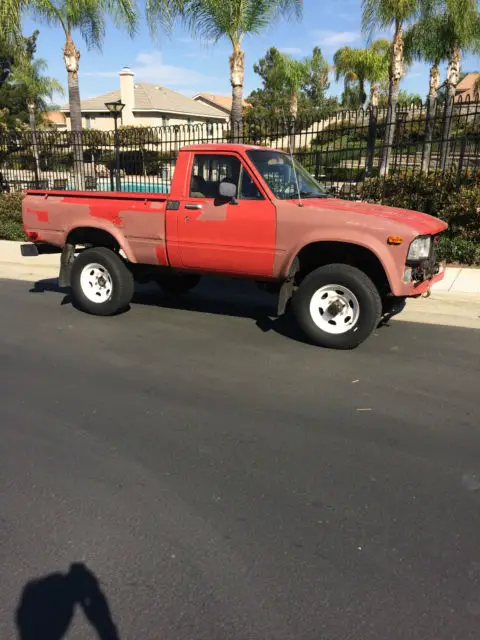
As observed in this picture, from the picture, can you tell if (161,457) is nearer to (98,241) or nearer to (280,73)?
(98,241)

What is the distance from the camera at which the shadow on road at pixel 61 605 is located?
84.7 inches

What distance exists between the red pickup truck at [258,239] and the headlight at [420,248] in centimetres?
1

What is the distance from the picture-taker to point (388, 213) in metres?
5.42

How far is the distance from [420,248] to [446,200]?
5240 millimetres

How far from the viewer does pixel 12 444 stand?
3.61m

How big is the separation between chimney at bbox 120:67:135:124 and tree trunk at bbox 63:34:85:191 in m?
30.2

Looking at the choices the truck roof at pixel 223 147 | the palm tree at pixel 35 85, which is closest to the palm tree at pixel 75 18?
the truck roof at pixel 223 147

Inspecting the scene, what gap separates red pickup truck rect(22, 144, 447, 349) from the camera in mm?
5258

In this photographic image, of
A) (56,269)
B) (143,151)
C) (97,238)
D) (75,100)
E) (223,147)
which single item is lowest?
(56,269)

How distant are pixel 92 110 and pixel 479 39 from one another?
3372cm

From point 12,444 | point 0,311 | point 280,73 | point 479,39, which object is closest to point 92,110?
point 280,73

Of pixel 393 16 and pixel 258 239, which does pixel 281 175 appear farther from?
pixel 393 16

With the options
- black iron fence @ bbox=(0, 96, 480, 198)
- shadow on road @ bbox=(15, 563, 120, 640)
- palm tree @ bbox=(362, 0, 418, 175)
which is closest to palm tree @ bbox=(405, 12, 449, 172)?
palm tree @ bbox=(362, 0, 418, 175)

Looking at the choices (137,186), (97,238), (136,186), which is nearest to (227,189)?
(97,238)
